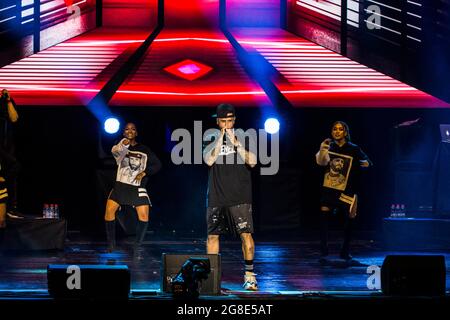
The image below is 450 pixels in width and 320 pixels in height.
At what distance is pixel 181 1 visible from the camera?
1600 cm

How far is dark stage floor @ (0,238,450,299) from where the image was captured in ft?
26.5

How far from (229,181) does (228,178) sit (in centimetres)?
3

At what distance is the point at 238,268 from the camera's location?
10266 millimetres

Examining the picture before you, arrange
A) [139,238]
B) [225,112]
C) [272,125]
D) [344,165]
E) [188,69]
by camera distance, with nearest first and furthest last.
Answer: [225,112] → [344,165] → [139,238] → [272,125] → [188,69]

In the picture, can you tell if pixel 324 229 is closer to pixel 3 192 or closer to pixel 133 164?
pixel 133 164

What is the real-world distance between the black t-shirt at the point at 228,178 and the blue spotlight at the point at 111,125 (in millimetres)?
4841

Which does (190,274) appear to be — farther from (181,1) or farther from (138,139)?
(181,1)

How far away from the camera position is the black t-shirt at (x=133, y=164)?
1118 cm

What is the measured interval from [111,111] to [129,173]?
118 inches

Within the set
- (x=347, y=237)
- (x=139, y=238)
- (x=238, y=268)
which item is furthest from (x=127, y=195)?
(x=347, y=237)

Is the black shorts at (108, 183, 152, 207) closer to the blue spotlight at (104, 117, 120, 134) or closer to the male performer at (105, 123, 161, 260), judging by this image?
the male performer at (105, 123, 161, 260)

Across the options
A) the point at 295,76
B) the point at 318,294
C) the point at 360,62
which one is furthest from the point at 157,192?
the point at 318,294

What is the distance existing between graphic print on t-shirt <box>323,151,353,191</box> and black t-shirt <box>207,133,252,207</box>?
2.33 meters

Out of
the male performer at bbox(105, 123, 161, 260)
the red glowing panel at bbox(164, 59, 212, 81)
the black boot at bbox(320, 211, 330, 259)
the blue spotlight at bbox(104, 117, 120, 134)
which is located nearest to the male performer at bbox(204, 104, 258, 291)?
the black boot at bbox(320, 211, 330, 259)
